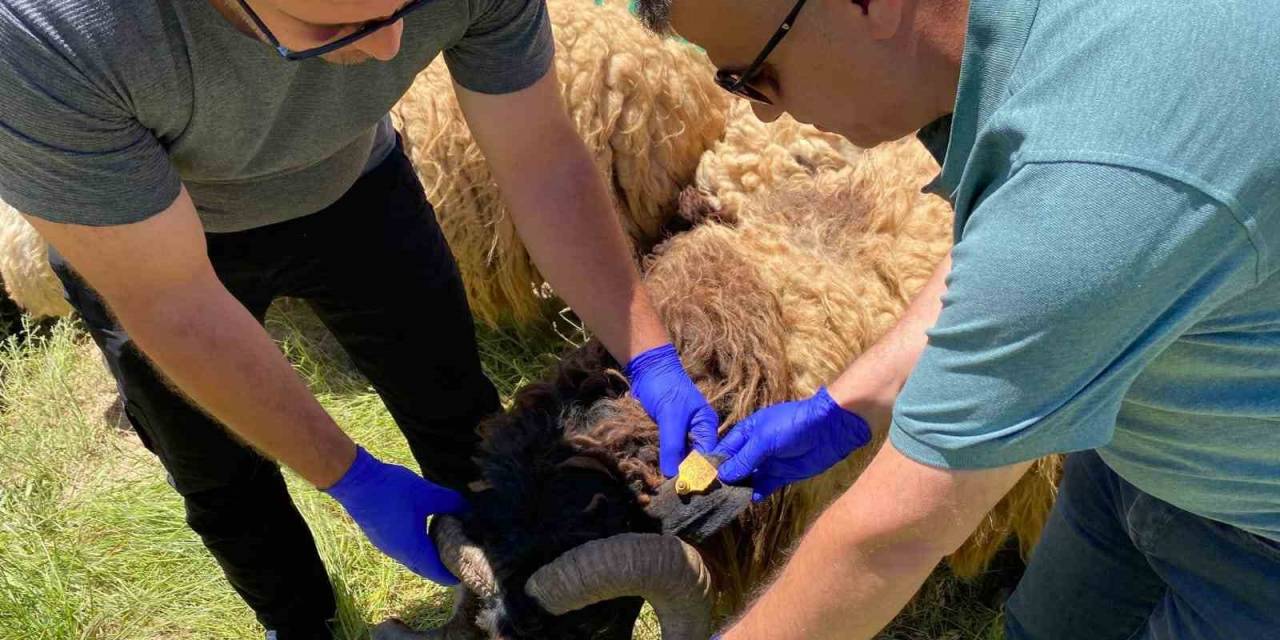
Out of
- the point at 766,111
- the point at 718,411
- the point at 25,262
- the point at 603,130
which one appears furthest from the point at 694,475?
the point at 25,262

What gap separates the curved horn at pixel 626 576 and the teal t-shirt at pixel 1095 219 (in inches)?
44.2

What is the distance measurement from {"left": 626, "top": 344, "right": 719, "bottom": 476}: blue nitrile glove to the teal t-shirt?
4.37 ft

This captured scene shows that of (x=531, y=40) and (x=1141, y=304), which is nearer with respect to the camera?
(x=1141, y=304)

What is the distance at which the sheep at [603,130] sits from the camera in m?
4.20

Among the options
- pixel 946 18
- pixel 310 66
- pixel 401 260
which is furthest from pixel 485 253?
pixel 946 18

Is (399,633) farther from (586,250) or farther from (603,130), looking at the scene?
(603,130)

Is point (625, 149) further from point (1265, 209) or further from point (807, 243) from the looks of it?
point (1265, 209)

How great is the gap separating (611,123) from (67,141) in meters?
2.55

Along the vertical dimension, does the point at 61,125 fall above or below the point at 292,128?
above

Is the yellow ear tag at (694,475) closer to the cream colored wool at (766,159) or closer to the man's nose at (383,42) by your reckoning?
the man's nose at (383,42)

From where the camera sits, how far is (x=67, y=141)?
6.10 ft

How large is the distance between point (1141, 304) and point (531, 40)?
1721 millimetres

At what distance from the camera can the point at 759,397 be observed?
3002mm

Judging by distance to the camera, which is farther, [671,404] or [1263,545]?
[671,404]
